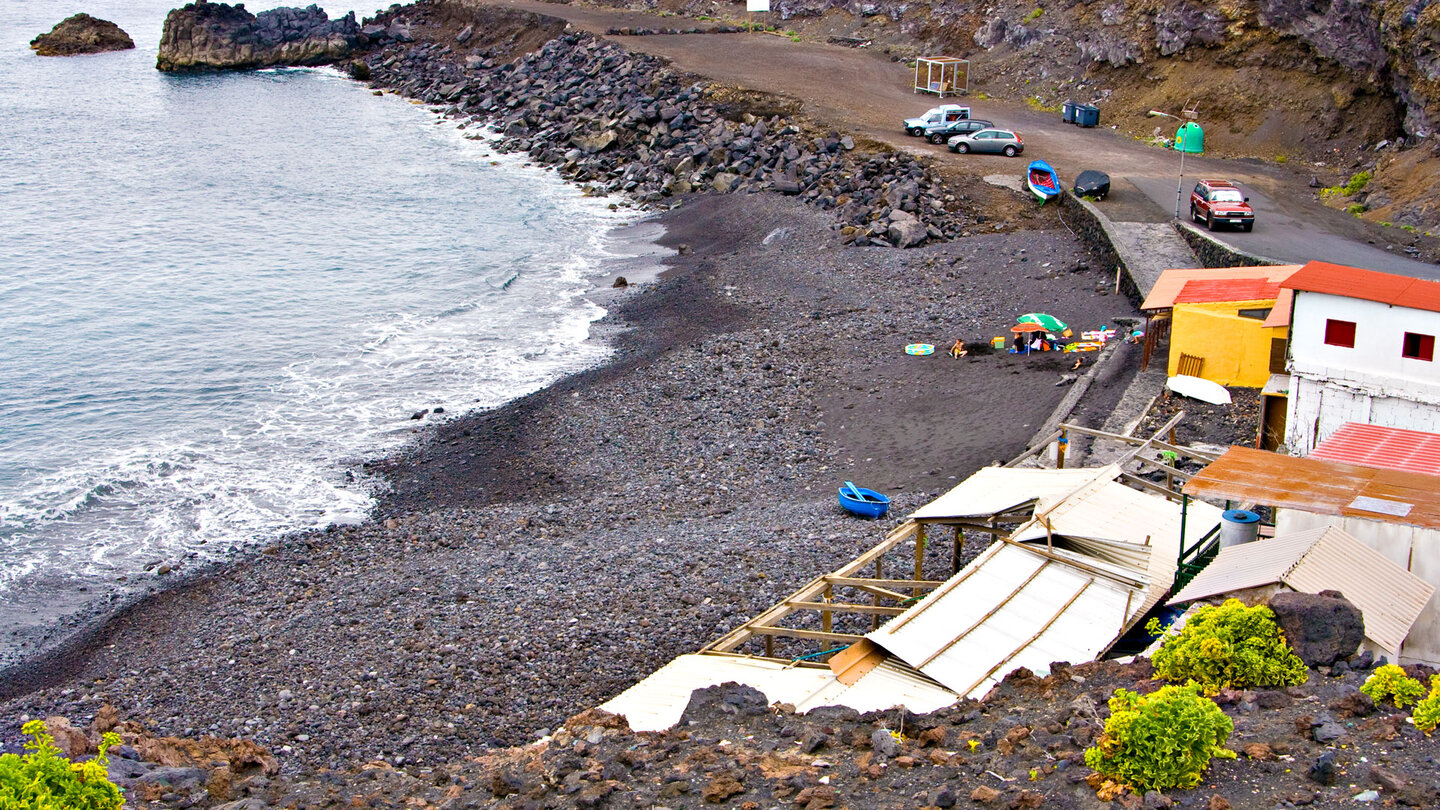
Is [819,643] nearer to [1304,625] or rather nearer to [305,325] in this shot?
[1304,625]

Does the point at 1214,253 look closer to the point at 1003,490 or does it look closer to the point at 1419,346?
the point at 1419,346

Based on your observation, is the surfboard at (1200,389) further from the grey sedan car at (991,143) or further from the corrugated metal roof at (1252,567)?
the grey sedan car at (991,143)

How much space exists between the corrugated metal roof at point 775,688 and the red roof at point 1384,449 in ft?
24.9

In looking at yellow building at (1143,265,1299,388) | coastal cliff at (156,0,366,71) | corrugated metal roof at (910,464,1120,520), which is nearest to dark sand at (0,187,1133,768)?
yellow building at (1143,265,1299,388)

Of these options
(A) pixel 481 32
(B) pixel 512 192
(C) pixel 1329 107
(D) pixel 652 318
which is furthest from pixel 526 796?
(A) pixel 481 32

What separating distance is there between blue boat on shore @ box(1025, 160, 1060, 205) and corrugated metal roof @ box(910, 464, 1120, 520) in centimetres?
2409

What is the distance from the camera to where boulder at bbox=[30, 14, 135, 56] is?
347 feet

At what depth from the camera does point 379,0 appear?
5428 inches

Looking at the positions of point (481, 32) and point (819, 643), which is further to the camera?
point (481, 32)

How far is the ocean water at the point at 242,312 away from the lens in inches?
1028

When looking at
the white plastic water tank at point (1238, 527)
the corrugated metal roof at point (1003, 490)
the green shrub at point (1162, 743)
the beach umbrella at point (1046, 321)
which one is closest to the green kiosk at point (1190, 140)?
the beach umbrella at point (1046, 321)

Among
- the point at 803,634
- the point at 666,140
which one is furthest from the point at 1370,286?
the point at 666,140

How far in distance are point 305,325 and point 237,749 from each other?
2763 cm

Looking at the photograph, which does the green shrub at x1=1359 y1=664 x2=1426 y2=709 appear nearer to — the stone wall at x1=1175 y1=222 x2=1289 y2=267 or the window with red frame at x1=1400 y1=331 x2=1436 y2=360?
the window with red frame at x1=1400 y1=331 x2=1436 y2=360
